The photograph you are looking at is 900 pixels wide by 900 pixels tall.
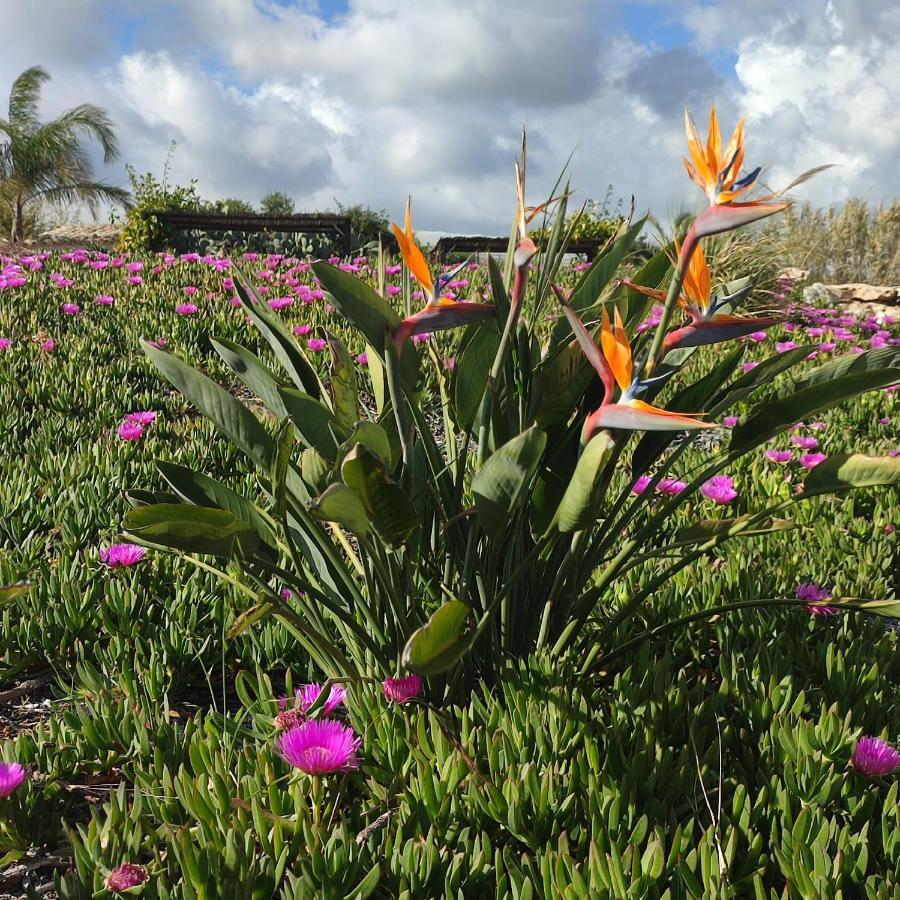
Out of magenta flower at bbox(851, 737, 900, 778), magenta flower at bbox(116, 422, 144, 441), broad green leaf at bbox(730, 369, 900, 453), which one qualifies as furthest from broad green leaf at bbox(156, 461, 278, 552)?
magenta flower at bbox(116, 422, 144, 441)

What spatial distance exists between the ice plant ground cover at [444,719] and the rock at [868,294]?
27.0 feet

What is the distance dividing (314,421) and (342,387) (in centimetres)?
10

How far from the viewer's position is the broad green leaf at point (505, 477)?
3.15 feet

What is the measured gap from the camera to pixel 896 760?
3.91 feet

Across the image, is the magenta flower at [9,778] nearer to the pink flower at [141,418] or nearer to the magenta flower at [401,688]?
the magenta flower at [401,688]

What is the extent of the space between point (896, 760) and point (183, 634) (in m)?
1.26

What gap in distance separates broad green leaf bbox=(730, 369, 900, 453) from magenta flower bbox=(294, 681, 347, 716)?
0.73 meters

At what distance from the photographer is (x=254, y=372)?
1206 millimetres

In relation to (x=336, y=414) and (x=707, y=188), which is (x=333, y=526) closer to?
(x=336, y=414)

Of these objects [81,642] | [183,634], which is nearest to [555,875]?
[183,634]

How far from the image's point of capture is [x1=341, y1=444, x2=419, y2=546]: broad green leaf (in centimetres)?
90

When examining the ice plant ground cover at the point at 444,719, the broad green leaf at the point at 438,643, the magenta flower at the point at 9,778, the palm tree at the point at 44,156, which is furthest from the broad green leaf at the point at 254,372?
the palm tree at the point at 44,156

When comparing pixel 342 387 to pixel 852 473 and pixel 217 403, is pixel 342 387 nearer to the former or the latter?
pixel 217 403

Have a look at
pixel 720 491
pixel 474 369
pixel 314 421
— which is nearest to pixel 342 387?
pixel 314 421
